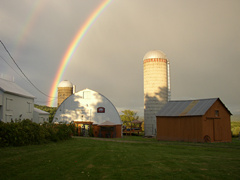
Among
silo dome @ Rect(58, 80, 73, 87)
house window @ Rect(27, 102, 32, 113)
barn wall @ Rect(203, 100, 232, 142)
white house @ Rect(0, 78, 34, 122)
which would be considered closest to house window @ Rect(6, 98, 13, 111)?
white house @ Rect(0, 78, 34, 122)

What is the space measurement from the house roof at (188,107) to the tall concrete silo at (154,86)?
51.8 ft

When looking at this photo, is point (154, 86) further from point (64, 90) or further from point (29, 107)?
point (64, 90)

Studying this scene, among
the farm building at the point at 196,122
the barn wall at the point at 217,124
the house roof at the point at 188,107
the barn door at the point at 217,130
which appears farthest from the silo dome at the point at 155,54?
the barn door at the point at 217,130

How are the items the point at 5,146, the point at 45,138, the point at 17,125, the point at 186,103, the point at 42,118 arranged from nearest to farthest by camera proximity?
the point at 5,146, the point at 17,125, the point at 45,138, the point at 186,103, the point at 42,118

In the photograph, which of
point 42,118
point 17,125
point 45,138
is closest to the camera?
point 17,125

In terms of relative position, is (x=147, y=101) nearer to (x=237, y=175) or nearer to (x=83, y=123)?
(x=83, y=123)

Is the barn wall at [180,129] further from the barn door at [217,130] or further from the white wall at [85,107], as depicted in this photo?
the white wall at [85,107]

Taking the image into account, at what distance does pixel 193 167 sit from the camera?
37.3 feet

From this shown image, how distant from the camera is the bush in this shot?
17.9 meters

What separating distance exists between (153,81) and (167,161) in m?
39.8

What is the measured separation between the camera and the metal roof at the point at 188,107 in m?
31.1

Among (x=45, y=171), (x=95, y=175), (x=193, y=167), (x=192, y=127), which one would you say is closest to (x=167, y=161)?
(x=193, y=167)

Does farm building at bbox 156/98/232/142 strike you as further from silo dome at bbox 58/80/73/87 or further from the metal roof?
silo dome at bbox 58/80/73/87

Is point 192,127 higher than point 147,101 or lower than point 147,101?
lower
